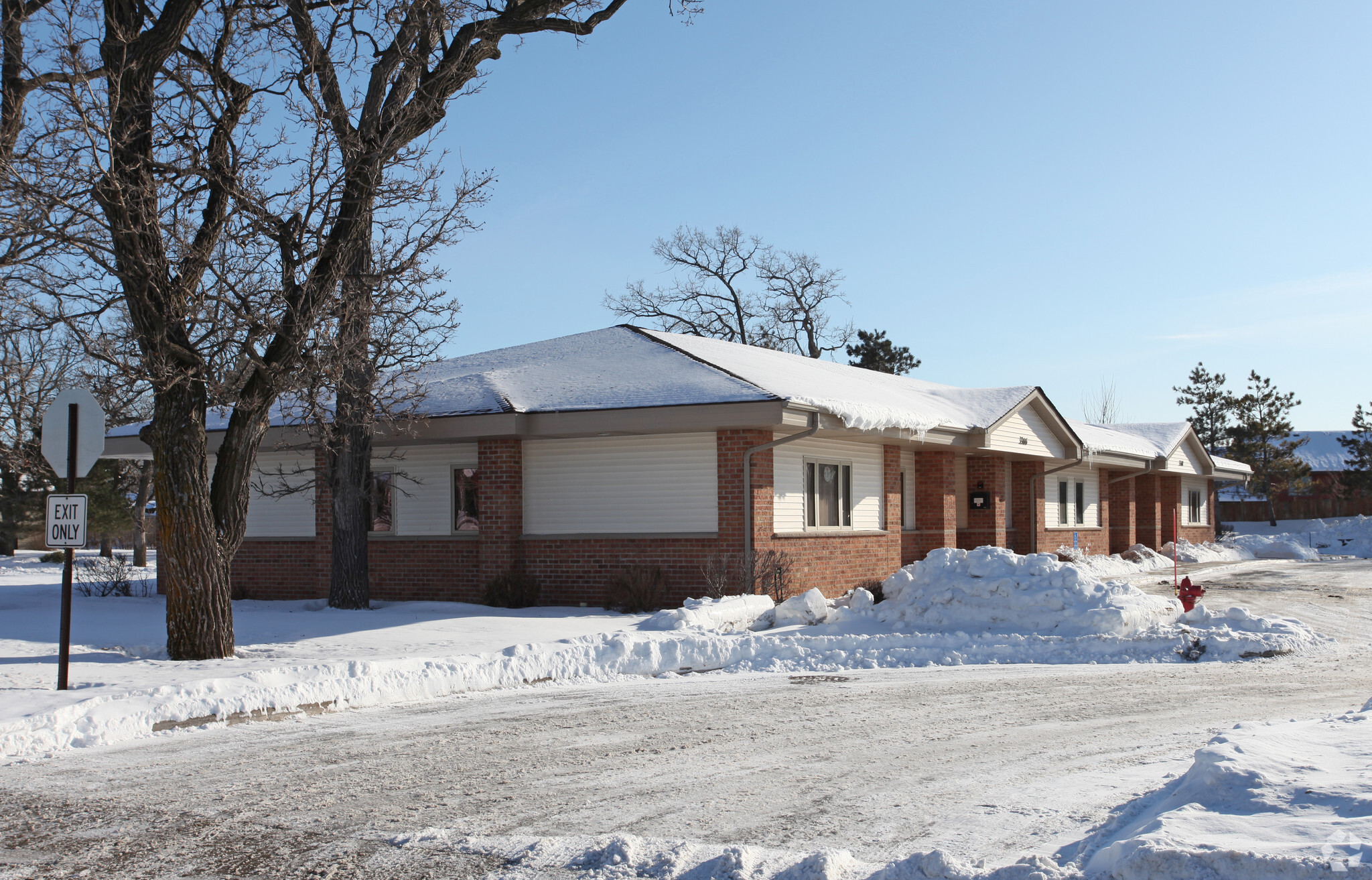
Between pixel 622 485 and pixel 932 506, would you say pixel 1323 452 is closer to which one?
pixel 932 506

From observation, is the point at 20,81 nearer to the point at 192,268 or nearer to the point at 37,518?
the point at 192,268

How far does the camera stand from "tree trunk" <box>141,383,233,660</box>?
37.7 ft

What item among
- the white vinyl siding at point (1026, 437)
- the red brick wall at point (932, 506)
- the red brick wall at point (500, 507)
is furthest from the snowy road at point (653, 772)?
the white vinyl siding at point (1026, 437)

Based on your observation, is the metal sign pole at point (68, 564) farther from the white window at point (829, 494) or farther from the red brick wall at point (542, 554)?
the white window at point (829, 494)

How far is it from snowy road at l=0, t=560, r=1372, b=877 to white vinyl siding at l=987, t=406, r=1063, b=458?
1360cm

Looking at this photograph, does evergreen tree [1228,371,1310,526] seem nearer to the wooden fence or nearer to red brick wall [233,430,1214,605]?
the wooden fence

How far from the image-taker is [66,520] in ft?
32.7

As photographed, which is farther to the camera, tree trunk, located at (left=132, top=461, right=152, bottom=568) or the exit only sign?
tree trunk, located at (left=132, top=461, right=152, bottom=568)

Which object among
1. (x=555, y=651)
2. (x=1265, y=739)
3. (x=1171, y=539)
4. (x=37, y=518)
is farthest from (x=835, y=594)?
(x=37, y=518)

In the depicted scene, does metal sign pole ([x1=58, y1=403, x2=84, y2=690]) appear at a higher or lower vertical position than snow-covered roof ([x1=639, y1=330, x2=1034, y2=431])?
lower

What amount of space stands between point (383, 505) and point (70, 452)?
1036 cm

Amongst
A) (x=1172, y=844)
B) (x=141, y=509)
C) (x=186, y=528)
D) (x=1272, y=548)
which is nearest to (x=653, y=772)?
(x=1172, y=844)

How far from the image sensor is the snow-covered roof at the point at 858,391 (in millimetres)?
18422

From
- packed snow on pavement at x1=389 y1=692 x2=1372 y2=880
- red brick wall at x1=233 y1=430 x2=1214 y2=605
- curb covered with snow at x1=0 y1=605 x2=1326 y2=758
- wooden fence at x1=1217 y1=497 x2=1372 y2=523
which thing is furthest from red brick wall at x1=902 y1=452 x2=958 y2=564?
wooden fence at x1=1217 y1=497 x2=1372 y2=523
